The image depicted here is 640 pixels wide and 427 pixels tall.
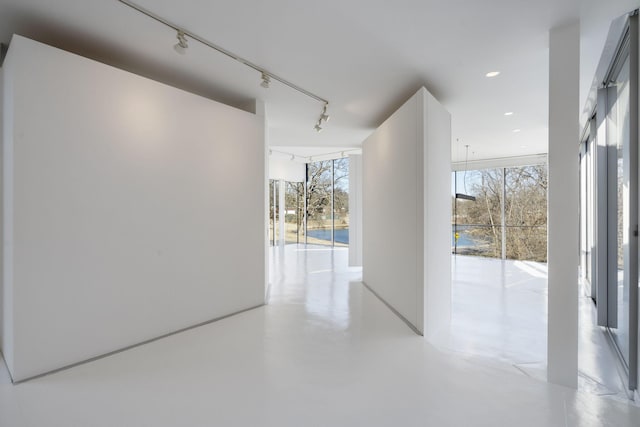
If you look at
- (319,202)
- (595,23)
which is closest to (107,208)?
(595,23)

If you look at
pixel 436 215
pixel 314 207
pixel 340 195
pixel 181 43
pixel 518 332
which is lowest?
pixel 518 332

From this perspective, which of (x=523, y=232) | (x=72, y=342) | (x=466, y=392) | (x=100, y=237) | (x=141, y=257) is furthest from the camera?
(x=523, y=232)

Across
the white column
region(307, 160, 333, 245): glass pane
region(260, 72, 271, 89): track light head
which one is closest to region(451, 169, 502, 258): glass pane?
region(307, 160, 333, 245): glass pane

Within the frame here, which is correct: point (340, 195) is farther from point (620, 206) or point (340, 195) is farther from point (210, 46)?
point (210, 46)

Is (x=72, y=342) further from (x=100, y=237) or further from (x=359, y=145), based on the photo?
(x=359, y=145)

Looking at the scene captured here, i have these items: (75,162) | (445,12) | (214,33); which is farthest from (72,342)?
(445,12)

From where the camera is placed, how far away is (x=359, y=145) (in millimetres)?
7270

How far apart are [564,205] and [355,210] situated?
5.86 metres

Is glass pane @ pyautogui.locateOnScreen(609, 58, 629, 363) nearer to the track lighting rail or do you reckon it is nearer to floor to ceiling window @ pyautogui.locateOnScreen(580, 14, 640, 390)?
floor to ceiling window @ pyautogui.locateOnScreen(580, 14, 640, 390)

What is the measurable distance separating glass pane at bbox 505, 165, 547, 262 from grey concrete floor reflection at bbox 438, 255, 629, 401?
362 centimetres

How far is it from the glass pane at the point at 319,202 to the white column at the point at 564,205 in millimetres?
9246

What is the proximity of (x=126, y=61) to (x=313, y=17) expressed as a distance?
2.12 metres

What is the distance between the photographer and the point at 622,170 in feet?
9.39

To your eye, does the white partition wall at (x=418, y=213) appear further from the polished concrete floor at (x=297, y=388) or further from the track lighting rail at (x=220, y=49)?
the track lighting rail at (x=220, y=49)
